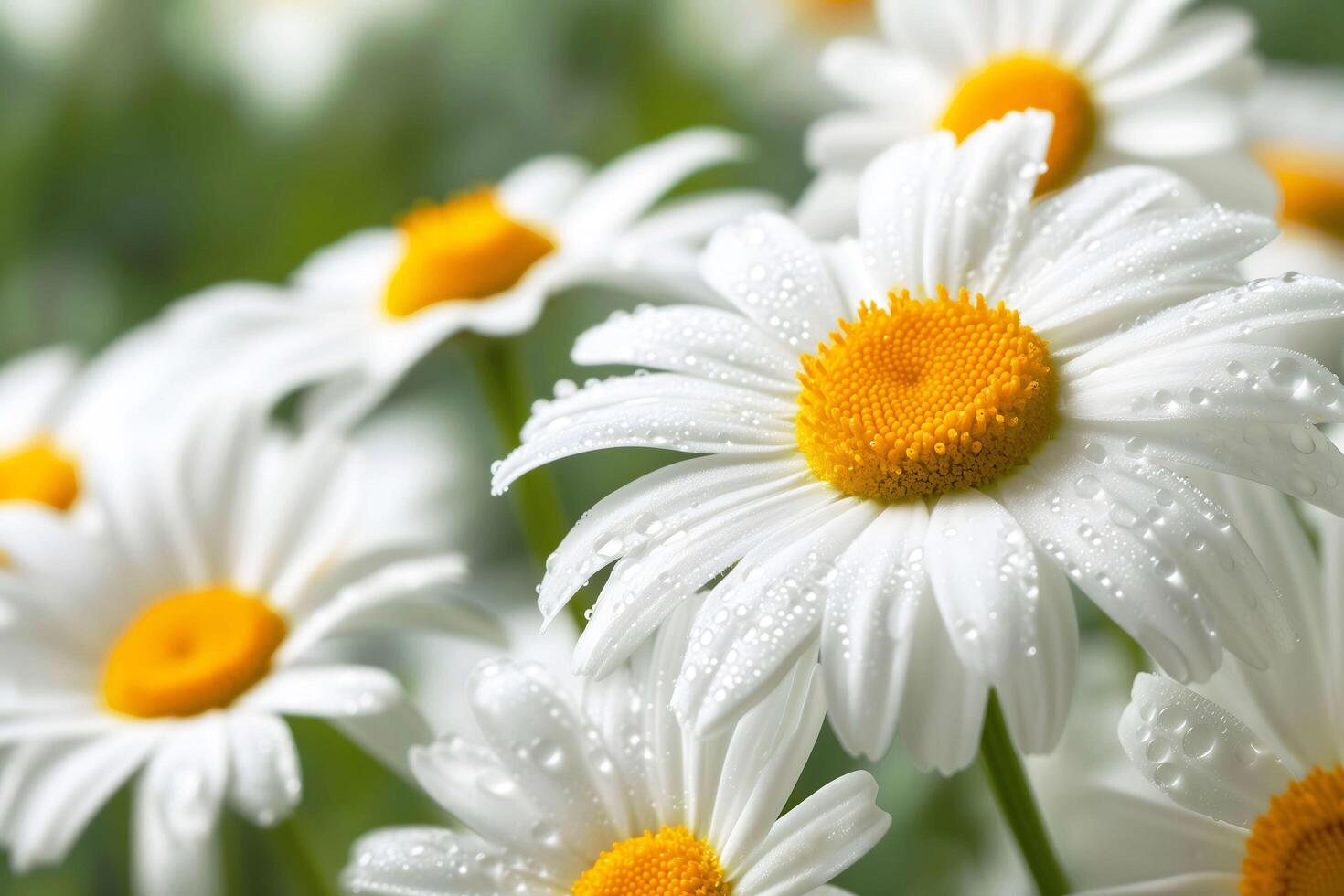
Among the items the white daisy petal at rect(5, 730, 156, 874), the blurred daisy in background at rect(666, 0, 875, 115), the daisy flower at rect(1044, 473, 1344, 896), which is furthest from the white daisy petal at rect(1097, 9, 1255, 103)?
the blurred daisy in background at rect(666, 0, 875, 115)

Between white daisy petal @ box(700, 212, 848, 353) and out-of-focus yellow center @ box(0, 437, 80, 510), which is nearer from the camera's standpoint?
white daisy petal @ box(700, 212, 848, 353)

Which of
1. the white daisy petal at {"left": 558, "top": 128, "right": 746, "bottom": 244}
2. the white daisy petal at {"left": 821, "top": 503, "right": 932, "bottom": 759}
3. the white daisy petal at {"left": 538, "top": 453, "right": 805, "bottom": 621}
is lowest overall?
the white daisy petal at {"left": 821, "top": 503, "right": 932, "bottom": 759}

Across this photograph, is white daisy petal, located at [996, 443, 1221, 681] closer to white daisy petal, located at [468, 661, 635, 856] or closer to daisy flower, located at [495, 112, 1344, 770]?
daisy flower, located at [495, 112, 1344, 770]

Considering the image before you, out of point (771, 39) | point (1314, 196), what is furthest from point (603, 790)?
point (771, 39)

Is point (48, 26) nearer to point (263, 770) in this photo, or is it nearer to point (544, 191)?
point (544, 191)

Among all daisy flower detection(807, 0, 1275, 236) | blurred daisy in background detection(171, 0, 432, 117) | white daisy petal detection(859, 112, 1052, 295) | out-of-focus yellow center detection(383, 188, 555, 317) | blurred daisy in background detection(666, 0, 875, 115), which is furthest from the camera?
Answer: blurred daisy in background detection(171, 0, 432, 117)

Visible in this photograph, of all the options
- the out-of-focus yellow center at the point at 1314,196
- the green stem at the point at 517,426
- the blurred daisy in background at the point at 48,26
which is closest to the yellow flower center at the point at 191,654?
the green stem at the point at 517,426
